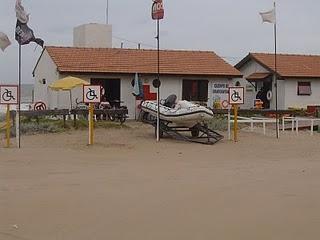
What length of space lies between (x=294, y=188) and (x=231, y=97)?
975 cm

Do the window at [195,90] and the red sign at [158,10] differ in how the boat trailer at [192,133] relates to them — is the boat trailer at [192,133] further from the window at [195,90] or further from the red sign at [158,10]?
the window at [195,90]

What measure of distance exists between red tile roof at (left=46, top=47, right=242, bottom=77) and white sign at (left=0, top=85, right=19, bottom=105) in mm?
10798

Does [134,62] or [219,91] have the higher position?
[134,62]

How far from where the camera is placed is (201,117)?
62.1 feet

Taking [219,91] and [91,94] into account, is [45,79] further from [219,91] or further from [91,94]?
[91,94]

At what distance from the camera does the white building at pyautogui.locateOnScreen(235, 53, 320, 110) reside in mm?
33219

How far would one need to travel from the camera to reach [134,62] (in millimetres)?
29750

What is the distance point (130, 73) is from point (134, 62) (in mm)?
1438

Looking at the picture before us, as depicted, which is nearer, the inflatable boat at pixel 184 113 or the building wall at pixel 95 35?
the inflatable boat at pixel 184 113

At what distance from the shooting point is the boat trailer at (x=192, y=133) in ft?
62.6

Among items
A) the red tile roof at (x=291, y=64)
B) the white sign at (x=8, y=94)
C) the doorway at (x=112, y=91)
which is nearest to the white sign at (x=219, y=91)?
the red tile roof at (x=291, y=64)

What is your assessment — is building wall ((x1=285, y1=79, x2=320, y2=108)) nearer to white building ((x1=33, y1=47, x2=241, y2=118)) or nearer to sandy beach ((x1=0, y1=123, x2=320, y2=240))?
white building ((x1=33, y1=47, x2=241, y2=118))

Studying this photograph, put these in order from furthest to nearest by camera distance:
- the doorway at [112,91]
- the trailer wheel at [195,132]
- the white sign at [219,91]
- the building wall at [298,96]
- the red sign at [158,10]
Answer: the building wall at [298,96] < the white sign at [219,91] < the doorway at [112,91] < the trailer wheel at [195,132] < the red sign at [158,10]

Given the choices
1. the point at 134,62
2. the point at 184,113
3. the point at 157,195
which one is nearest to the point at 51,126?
the point at 184,113
